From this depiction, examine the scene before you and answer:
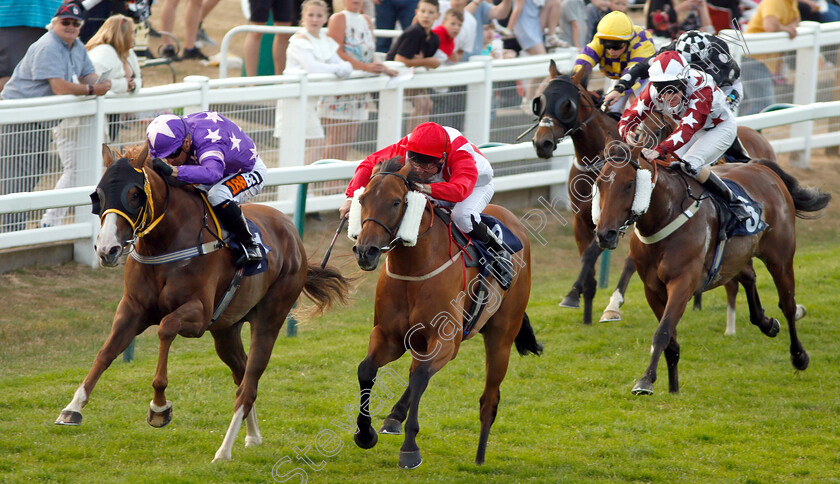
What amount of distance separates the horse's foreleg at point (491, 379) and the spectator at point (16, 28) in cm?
456

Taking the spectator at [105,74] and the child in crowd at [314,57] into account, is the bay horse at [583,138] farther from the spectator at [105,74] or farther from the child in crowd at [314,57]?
the spectator at [105,74]

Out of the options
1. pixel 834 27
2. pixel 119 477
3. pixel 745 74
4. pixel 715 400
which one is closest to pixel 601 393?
pixel 715 400

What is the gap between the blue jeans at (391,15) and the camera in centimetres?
1138

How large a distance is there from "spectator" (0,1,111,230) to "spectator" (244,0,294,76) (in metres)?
2.54

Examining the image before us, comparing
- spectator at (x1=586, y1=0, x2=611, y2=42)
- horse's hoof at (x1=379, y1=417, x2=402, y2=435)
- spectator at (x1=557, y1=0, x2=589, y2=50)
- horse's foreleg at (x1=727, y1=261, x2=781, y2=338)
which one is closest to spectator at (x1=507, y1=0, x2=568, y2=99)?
spectator at (x1=557, y1=0, x2=589, y2=50)

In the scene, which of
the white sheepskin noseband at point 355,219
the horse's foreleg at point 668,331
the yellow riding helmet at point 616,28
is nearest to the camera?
the white sheepskin noseband at point 355,219

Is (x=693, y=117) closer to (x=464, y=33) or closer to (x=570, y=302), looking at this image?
(x=570, y=302)

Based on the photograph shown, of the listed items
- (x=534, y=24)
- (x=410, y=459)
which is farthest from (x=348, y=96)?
(x=410, y=459)

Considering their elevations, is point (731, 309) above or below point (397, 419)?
below

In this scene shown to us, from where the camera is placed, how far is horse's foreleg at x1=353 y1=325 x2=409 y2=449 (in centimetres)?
475

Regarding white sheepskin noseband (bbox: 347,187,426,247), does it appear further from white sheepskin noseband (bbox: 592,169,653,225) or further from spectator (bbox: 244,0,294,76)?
spectator (bbox: 244,0,294,76)

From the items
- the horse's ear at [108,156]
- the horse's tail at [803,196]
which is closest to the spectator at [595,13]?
the horse's tail at [803,196]

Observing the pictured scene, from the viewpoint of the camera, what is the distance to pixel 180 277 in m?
4.92

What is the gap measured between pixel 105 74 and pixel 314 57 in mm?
1923
